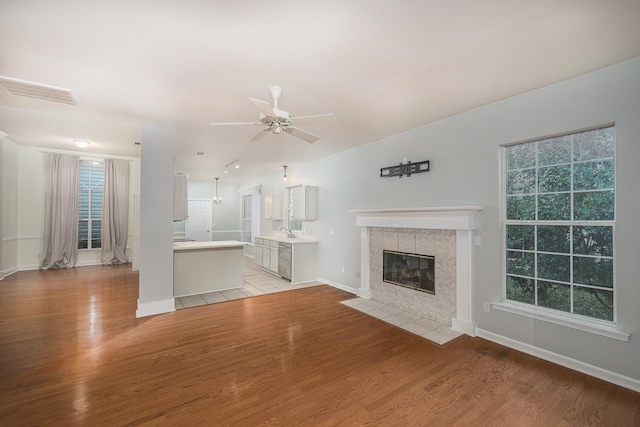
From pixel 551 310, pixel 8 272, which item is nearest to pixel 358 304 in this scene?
pixel 551 310

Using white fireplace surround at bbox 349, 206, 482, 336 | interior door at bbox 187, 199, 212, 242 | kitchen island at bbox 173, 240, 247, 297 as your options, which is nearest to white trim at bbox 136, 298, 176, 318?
kitchen island at bbox 173, 240, 247, 297

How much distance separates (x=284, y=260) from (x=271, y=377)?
3782mm

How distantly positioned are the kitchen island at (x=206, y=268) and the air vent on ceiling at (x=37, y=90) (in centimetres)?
251

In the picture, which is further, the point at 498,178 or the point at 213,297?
the point at 213,297

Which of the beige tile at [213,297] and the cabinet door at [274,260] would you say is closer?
the beige tile at [213,297]

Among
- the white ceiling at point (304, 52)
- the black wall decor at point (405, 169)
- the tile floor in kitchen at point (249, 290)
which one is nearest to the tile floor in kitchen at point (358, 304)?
the tile floor in kitchen at point (249, 290)

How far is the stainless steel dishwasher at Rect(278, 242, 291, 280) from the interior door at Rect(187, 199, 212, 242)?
5190mm

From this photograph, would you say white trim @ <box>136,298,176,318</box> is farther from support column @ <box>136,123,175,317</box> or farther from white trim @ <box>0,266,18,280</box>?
white trim @ <box>0,266,18,280</box>

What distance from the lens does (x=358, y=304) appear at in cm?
452

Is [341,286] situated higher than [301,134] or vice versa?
[301,134]

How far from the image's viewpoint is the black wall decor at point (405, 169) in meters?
4.05

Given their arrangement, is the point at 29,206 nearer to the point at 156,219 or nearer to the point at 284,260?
the point at 156,219

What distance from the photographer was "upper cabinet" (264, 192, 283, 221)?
7.80 metres

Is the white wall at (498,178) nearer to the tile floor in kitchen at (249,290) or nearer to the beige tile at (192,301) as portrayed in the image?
the tile floor in kitchen at (249,290)
